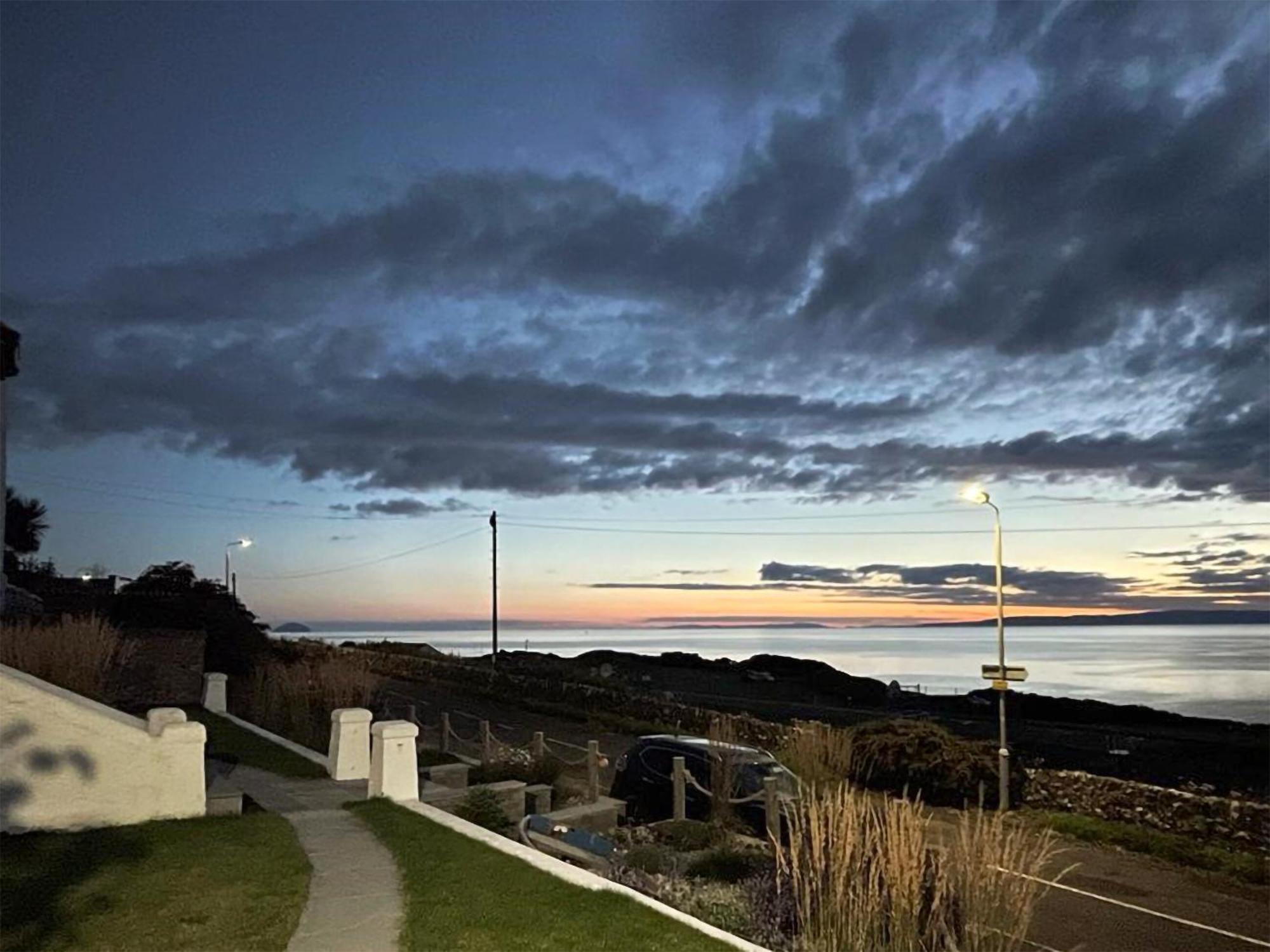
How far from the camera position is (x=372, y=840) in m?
9.37

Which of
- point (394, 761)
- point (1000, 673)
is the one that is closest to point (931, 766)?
point (1000, 673)

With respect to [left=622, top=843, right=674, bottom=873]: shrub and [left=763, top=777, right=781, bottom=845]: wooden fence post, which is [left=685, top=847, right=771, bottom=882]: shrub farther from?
[left=763, top=777, right=781, bottom=845]: wooden fence post

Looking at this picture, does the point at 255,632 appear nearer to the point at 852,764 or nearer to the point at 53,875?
the point at 852,764

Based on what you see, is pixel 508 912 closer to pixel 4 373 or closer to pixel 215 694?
pixel 215 694

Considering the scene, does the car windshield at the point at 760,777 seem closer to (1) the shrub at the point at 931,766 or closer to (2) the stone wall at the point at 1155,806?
(1) the shrub at the point at 931,766

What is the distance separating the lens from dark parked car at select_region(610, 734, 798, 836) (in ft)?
45.1

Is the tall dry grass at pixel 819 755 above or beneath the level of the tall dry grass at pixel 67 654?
beneath

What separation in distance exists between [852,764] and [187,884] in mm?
13212

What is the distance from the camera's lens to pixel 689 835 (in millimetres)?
12297

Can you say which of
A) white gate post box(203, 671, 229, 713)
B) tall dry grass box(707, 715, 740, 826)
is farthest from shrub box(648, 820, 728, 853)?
white gate post box(203, 671, 229, 713)

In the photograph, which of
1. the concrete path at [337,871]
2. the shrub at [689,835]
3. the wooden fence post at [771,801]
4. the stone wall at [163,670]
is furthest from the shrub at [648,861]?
the stone wall at [163,670]

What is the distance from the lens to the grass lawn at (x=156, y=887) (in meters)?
6.44

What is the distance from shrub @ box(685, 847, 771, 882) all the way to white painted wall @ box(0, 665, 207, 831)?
4.96 m

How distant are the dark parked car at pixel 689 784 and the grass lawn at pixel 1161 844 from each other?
16.0ft
